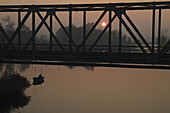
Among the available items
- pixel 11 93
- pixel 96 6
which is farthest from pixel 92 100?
pixel 96 6

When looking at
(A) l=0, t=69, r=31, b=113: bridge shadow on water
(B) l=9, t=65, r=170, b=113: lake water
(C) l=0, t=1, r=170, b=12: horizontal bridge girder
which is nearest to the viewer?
(C) l=0, t=1, r=170, b=12: horizontal bridge girder

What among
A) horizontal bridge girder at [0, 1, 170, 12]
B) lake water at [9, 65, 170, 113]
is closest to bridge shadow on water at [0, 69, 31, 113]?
lake water at [9, 65, 170, 113]

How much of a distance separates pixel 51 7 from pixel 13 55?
5125 mm

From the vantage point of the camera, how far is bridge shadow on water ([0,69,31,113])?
32581 mm

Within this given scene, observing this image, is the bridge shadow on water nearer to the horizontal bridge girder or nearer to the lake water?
the lake water

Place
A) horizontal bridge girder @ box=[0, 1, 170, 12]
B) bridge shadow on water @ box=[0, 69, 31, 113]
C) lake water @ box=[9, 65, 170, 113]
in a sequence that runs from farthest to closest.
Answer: lake water @ box=[9, 65, 170, 113], bridge shadow on water @ box=[0, 69, 31, 113], horizontal bridge girder @ box=[0, 1, 170, 12]

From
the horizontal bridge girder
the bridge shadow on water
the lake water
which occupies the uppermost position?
the horizontal bridge girder

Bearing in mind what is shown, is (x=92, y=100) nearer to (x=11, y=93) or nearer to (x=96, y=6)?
(x=11, y=93)

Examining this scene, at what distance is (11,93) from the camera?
34.5 meters

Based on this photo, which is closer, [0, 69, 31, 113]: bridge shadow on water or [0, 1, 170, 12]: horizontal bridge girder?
[0, 1, 170, 12]: horizontal bridge girder

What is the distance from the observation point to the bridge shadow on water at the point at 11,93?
32.6 meters

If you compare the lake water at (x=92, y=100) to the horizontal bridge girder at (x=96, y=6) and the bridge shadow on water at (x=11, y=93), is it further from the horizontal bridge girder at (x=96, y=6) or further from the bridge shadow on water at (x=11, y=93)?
the horizontal bridge girder at (x=96, y=6)

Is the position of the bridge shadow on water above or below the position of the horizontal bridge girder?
below

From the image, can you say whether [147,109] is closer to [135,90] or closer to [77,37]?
[135,90]
